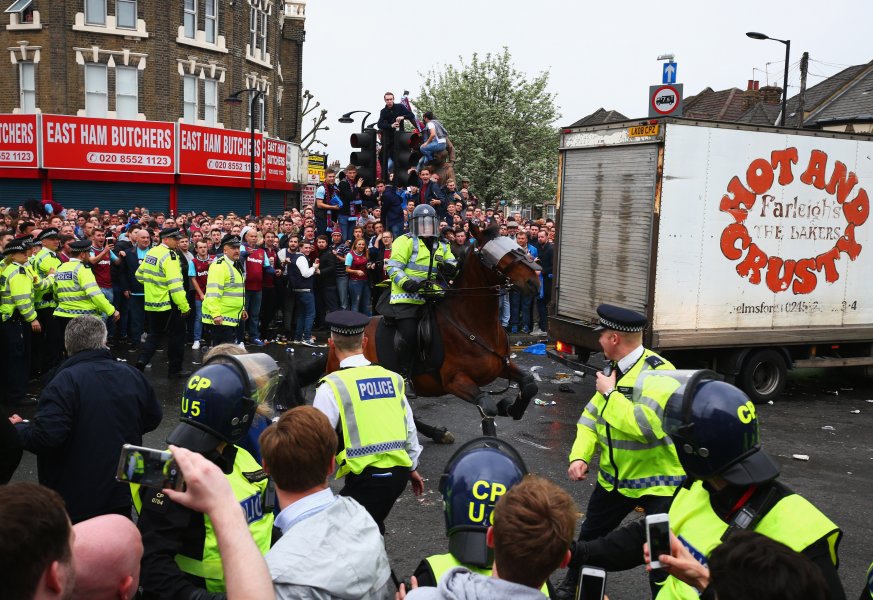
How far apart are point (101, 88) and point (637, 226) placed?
78.8ft

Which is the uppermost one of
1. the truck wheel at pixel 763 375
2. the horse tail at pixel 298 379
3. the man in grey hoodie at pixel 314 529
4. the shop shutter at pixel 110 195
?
the shop shutter at pixel 110 195

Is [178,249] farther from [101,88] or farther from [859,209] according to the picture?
[101,88]

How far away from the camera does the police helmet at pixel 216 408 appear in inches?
128

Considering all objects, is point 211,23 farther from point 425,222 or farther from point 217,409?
point 217,409

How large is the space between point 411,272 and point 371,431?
4.26m

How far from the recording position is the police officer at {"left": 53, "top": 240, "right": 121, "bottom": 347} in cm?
1046

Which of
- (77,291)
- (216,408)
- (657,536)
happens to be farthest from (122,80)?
(657,536)

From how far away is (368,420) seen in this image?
14.7 ft

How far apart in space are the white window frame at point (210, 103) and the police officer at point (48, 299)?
2017cm

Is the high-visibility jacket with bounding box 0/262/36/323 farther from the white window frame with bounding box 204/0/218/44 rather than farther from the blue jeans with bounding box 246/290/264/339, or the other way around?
the white window frame with bounding box 204/0/218/44

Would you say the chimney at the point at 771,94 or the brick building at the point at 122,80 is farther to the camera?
the chimney at the point at 771,94

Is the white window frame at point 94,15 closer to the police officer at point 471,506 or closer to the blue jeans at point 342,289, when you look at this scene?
the blue jeans at point 342,289

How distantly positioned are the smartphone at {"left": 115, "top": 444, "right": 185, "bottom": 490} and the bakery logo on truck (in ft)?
31.3

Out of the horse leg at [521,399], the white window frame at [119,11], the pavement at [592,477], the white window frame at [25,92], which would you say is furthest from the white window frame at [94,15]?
the horse leg at [521,399]
